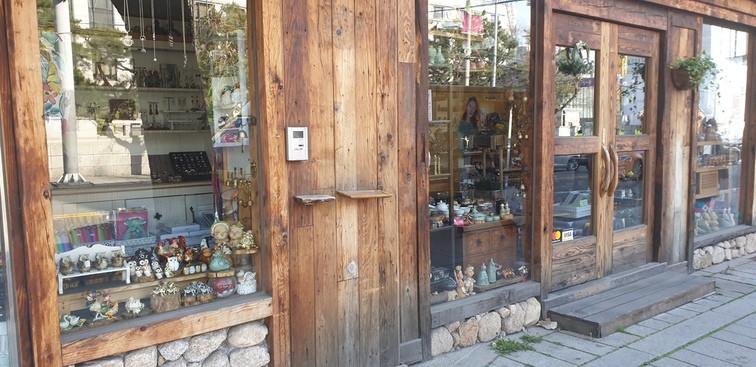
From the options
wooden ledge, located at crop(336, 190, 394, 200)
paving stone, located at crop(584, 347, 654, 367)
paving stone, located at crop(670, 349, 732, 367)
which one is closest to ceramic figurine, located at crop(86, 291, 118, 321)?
wooden ledge, located at crop(336, 190, 394, 200)

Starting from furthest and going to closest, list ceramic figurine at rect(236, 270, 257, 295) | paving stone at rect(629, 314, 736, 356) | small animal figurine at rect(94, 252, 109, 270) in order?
paving stone at rect(629, 314, 736, 356)
ceramic figurine at rect(236, 270, 257, 295)
small animal figurine at rect(94, 252, 109, 270)

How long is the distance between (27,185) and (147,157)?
2.92m

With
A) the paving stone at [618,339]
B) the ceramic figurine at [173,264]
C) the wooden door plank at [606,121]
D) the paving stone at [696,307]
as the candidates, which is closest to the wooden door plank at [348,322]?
the ceramic figurine at [173,264]

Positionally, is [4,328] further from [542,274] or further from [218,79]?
[542,274]

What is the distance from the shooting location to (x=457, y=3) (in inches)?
185

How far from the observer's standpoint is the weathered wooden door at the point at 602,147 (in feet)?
14.4

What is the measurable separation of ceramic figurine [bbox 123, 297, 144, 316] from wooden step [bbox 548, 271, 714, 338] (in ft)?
9.17

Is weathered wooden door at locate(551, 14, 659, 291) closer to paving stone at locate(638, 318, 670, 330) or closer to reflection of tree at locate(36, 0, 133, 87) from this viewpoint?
paving stone at locate(638, 318, 670, 330)

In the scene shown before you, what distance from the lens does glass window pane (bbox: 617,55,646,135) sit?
4.84m

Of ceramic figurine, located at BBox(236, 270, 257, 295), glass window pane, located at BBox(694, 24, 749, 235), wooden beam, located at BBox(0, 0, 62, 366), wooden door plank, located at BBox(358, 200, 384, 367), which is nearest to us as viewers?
wooden beam, located at BBox(0, 0, 62, 366)

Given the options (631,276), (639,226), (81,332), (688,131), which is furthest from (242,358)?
(688,131)

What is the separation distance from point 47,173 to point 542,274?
3217mm

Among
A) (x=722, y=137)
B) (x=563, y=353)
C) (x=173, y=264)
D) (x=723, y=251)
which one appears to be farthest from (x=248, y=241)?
(x=722, y=137)

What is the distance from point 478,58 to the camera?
5.14 m
